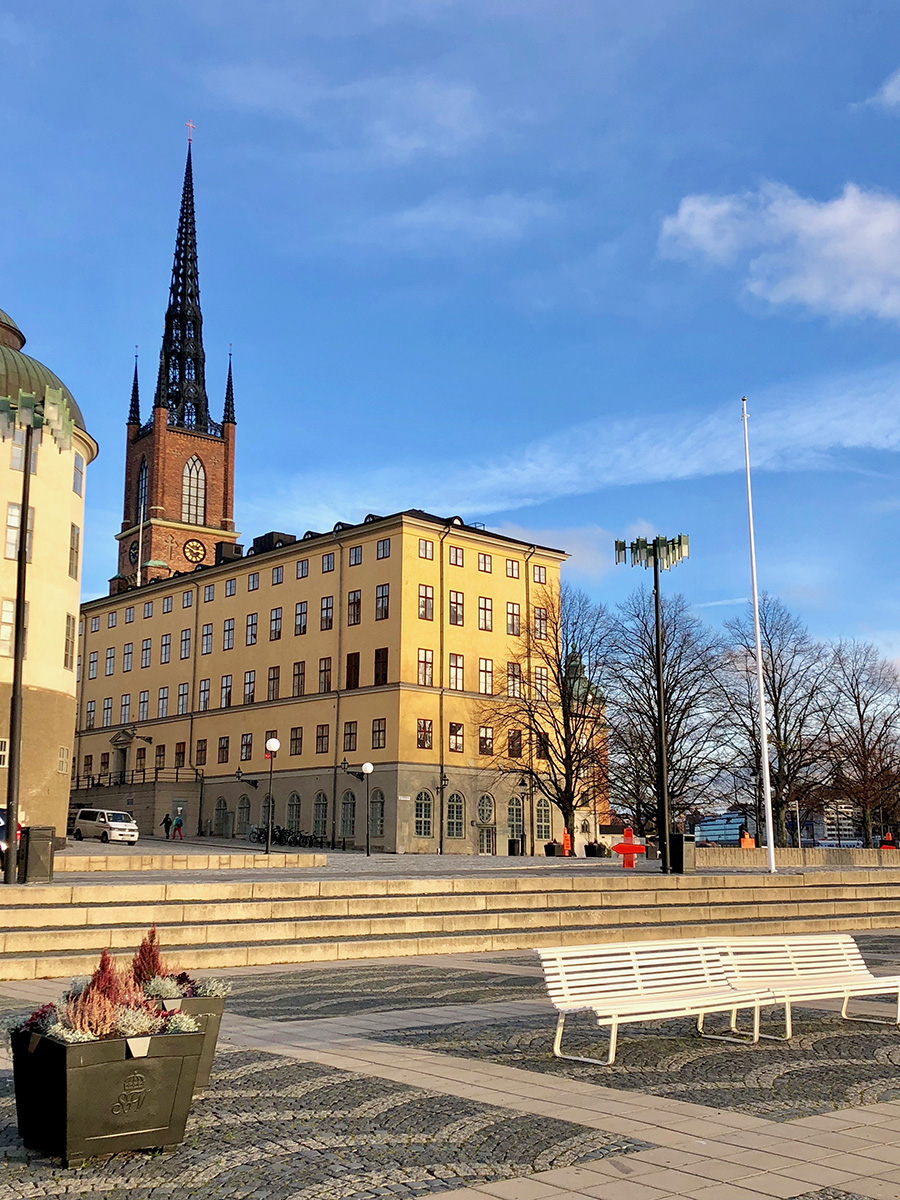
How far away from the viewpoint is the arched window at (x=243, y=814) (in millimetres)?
72000

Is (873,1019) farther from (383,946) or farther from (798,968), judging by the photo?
(383,946)

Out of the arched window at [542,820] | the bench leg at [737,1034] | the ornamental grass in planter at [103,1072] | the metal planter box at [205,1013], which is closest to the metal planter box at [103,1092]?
the ornamental grass in planter at [103,1072]

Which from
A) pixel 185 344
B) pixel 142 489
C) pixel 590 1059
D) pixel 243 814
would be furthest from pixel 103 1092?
pixel 185 344

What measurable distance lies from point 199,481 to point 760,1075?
104295 mm

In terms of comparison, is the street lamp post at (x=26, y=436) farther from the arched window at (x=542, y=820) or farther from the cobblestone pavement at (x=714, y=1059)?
the arched window at (x=542, y=820)

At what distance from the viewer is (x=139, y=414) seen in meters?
119

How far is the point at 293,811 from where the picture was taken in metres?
68.7

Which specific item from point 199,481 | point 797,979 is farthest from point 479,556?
point 797,979

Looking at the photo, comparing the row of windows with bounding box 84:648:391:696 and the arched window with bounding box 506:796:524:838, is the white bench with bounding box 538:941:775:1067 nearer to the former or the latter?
the row of windows with bounding box 84:648:391:696

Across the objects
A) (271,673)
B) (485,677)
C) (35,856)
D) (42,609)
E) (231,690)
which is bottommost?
(35,856)

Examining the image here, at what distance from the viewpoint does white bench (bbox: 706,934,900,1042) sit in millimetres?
10859

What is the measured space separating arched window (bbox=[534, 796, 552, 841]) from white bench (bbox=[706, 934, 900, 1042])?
56.9 m

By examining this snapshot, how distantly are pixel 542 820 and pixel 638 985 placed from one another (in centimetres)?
5972

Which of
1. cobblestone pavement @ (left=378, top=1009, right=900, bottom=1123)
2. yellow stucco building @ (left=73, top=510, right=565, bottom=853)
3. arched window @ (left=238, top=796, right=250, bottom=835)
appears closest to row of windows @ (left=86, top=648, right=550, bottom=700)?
yellow stucco building @ (left=73, top=510, right=565, bottom=853)
